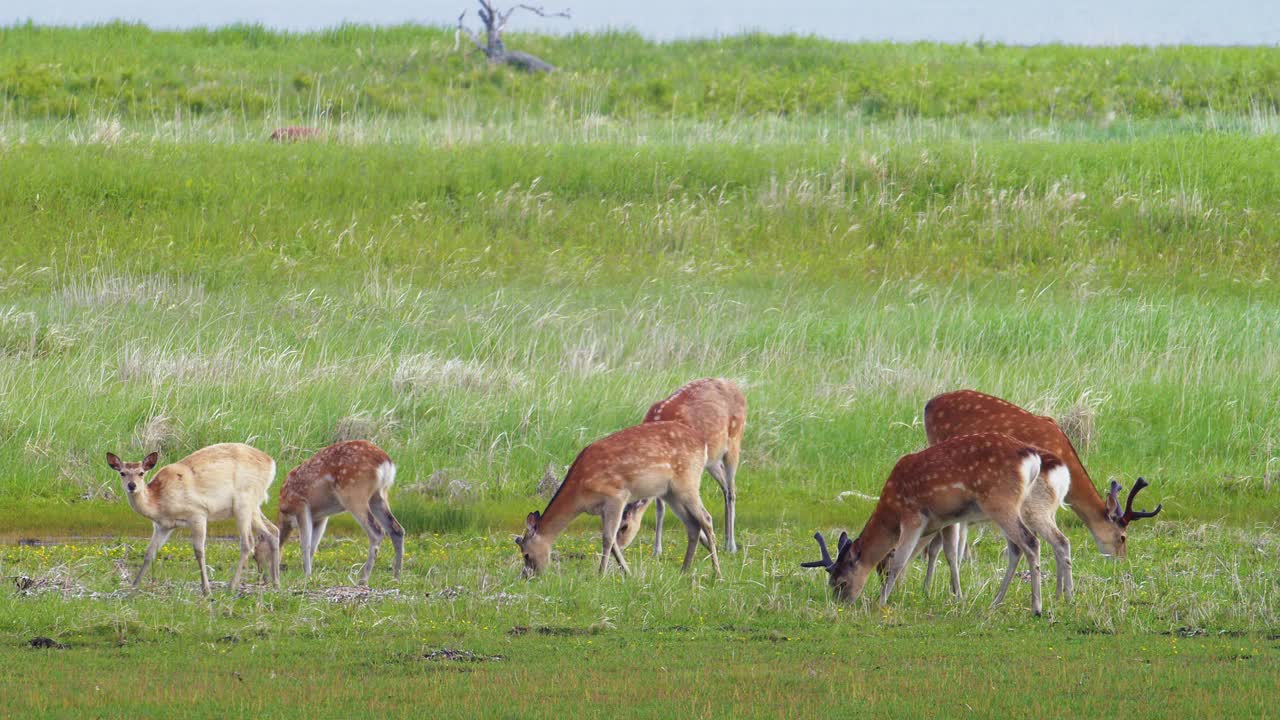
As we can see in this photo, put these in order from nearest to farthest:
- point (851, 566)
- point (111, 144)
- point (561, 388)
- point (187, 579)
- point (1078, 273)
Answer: point (851, 566)
point (187, 579)
point (561, 388)
point (1078, 273)
point (111, 144)

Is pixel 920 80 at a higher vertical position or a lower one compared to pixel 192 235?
higher

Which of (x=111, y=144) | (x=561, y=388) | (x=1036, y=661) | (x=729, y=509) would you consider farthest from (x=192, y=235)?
(x=1036, y=661)

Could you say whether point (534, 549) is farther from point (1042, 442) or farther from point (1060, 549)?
point (1042, 442)

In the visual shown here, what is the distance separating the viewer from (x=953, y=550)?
12.6 m

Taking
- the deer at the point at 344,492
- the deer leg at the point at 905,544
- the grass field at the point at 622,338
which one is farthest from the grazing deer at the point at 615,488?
the deer leg at the point at 905,544

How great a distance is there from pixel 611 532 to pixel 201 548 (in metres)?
3.16

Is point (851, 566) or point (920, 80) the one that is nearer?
point (851, 566)

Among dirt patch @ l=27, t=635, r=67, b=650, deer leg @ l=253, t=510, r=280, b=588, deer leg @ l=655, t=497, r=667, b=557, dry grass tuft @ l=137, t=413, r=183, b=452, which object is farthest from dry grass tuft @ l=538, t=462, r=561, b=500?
dirt patch @ l=27, t=635, r=67, b=650

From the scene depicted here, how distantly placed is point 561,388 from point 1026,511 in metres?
8.88

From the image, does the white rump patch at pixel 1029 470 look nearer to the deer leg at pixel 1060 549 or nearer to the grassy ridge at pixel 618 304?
the deer leg at pixel 1060 549

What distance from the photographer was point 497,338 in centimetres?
2412

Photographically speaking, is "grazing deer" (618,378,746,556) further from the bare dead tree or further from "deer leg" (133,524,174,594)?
the bare dead tree

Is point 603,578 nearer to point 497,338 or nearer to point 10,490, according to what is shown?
point 10,490

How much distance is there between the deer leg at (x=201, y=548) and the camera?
40.2 feet
